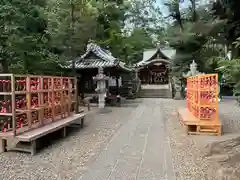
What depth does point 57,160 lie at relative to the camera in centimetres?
525

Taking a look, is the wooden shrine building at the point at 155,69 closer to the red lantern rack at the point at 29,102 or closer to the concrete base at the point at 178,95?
the concrete base at the point at 178,95

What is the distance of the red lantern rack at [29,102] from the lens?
569cm

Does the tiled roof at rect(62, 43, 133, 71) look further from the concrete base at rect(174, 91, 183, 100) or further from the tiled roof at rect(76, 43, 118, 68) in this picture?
the concrete base at rect(174, 91, 183, 100)

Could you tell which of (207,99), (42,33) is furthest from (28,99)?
(42,33)

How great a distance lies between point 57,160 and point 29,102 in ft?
5.30

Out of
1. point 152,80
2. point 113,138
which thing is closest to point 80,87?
point 113,138

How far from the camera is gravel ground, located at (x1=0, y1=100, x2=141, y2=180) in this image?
14.7 ft

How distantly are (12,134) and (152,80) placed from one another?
2918cm

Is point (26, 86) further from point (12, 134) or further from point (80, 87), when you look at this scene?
point (80, 87)

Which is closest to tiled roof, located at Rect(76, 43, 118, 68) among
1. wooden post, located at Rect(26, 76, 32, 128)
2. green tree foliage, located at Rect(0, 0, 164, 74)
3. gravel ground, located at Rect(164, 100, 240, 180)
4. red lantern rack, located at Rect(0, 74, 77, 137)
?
green tree foliage, located at Rect(0, 0, 164, 74)

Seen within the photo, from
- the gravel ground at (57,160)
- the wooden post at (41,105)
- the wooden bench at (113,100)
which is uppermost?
the wooden post at (41,105)

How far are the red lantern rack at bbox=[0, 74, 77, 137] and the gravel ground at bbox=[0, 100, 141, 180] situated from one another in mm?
629

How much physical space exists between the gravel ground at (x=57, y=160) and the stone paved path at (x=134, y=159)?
0.84ft

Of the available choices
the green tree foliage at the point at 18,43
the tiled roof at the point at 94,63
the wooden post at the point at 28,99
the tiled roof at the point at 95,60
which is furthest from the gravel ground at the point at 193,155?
the tiled roof at the point at 95,60
